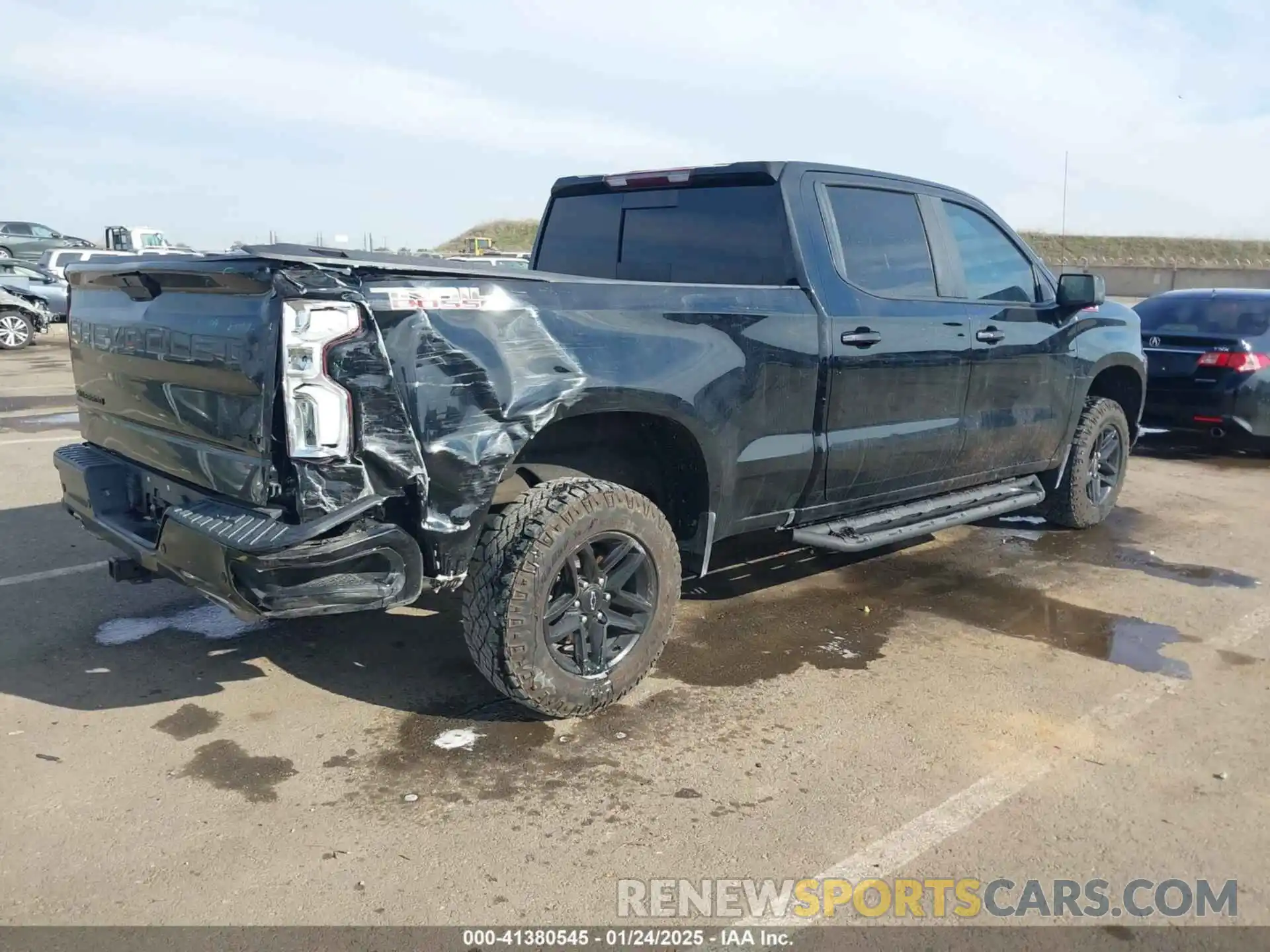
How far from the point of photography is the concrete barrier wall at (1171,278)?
3909cm

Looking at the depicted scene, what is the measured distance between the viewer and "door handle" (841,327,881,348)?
434 cm

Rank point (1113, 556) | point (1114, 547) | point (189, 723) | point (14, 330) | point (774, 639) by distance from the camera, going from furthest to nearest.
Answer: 1. point (14, 330)
2. point (1114, 547)
3. point (1113, 556)
4. point (774, 639)
5. point (189, 723)

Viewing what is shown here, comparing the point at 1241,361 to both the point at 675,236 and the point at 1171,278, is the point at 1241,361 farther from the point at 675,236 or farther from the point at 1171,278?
the point at 1171,278

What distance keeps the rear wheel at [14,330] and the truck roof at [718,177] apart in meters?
15.1

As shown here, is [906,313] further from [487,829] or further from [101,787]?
[101,787]

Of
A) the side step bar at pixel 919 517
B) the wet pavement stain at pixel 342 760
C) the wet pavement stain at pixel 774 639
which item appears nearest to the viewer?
the wet pavement stain at pixel 342 760

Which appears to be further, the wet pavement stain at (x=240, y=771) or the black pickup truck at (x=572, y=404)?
the wet pavement stain at (x=240, y=771)

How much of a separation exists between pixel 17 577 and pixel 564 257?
310 centimetres

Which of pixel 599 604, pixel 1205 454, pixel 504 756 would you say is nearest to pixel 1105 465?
pixel 1205 454

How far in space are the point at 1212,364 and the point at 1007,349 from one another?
4.59 m

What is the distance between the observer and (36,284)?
736 inches

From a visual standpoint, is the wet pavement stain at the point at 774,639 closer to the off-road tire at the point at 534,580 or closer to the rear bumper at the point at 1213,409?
the off-road tire at the point at 534,580

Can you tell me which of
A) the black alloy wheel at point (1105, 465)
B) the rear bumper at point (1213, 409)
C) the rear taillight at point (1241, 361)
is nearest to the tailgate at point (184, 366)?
the black alloy wheel at point (1105, 465)

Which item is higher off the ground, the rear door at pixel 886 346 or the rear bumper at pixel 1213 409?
the rear door at pixel 886 346
